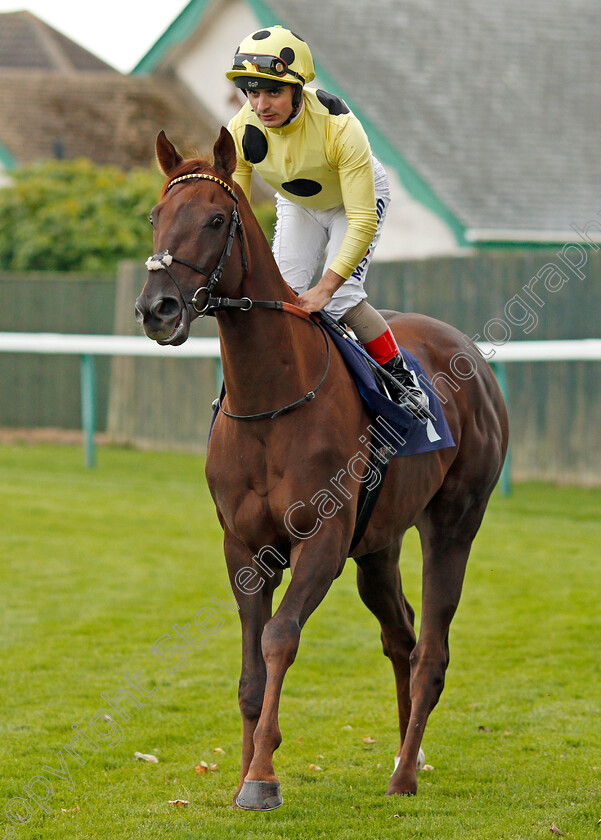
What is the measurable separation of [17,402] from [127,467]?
384 centimetres

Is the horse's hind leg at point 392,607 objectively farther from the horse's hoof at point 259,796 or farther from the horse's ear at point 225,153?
the horse's ear at point 225,153

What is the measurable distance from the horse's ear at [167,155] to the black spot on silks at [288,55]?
1.74 ft

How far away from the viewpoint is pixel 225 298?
388 cm

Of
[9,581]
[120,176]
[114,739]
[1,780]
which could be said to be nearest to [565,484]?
[9,581]

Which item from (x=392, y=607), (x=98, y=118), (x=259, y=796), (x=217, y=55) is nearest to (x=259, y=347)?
(x=259, y=796)

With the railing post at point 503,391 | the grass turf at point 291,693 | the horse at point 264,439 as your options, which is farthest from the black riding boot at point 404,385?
the railing post at point 503,391

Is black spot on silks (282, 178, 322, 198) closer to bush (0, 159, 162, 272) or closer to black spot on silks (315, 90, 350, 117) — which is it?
black spot on silks (315, 90, 350, 117)

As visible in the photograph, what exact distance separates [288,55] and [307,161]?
38 centimetres

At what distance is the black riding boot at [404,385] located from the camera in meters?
4.65

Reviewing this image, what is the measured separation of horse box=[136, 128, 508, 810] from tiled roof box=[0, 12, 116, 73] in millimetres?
35029

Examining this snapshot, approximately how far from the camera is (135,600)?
313 inches

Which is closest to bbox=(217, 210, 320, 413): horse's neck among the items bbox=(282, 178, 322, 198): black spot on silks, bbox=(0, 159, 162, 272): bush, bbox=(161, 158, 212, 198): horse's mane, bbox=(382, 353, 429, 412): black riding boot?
bbox=(161, 158, 212, 198): horse's mane

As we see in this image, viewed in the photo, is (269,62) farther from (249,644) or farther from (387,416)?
(249,644)

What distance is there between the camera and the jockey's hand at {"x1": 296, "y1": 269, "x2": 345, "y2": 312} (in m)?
4.27
